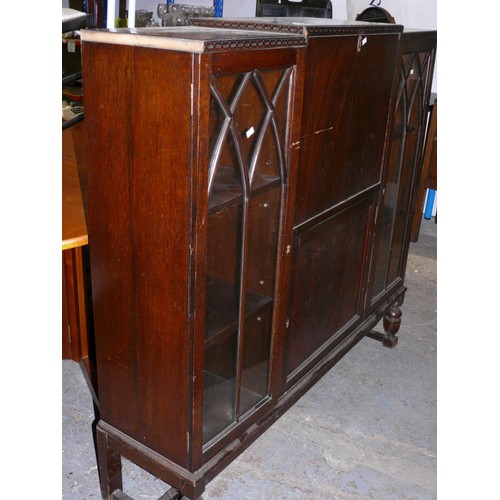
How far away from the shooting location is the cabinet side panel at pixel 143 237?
1.28m

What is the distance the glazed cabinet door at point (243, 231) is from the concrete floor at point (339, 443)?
48 centimetres

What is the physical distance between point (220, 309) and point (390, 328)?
1588 millimetres

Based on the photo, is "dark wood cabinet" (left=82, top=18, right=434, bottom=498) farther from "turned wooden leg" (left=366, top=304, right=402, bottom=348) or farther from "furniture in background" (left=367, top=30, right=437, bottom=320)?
"turned wooden leg" (left=366, top=304, right=402, bottom=348)

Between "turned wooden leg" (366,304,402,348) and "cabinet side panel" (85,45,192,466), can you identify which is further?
"turned wooden leg" (366,304,402,348)

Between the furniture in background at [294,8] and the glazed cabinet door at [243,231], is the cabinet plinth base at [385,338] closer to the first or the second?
the glazed cabinet door at [243,231]

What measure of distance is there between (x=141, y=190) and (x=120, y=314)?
14.1 inches

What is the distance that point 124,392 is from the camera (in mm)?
1642

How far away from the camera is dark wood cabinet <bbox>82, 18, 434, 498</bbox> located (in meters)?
1.30

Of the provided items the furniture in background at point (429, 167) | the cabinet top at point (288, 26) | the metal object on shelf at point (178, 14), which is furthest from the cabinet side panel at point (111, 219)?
the furniture in background at point (429, 167)

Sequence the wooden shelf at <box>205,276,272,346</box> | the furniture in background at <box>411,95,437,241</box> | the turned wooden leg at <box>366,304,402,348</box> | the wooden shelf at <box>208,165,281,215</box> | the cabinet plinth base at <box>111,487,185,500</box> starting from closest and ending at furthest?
the wooden shelf at <box>208,165,281,215</box> < the wooden shelf at <box>205,276,272,346</box> < the cabinet plinth base at <box>111,487,185,500</box> < the turned wooden leg at <box>366,304,402,348</box> < the furniture in background at <box>411,95,437,241</box>

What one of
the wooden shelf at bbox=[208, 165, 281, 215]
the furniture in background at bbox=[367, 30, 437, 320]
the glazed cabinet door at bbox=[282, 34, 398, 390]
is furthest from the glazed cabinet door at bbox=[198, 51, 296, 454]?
the furniture in background at bbox=[367, 30, 437, 320]

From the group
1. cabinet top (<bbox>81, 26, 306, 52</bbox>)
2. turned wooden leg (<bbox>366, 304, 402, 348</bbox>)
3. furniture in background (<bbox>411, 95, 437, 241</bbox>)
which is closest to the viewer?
cabinet top (<bbox>81, 26, 306, 52</bbox>)

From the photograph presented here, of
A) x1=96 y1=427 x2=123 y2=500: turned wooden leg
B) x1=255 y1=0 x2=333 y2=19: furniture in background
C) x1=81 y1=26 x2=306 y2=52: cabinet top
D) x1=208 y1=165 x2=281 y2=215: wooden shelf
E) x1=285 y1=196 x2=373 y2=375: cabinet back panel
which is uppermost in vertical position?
x1=255 y1=0 x2=333 y2=19: furniture in background

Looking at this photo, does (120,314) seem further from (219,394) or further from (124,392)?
(219,394)
